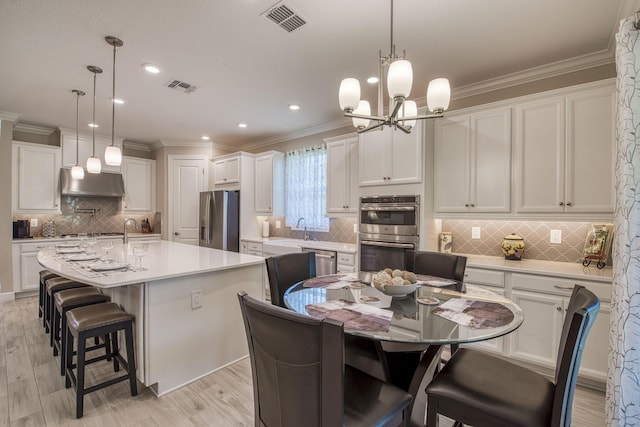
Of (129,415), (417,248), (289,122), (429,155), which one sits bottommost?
(129,415)

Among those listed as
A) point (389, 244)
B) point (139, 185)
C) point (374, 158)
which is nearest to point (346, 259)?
point (389, 244)

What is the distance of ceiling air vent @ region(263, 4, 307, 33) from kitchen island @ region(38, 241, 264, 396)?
194cm

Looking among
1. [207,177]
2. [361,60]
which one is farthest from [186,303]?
[207,177]

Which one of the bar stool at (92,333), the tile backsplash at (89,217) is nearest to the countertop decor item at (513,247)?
the bar stool at (92,333)

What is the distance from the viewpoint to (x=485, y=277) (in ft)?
8.84

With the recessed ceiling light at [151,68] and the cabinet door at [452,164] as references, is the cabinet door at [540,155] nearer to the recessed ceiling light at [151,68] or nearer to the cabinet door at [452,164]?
the cabinet door at [452,164]

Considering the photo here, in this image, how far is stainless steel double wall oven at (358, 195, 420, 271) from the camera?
313cm

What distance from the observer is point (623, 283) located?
1521 mm

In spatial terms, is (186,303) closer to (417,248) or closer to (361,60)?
(417,248)

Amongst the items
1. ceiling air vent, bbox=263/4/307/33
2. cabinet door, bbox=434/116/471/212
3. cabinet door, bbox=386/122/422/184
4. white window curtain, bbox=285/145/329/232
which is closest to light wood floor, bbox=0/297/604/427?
cabinet door, bbox=434/116/471/212

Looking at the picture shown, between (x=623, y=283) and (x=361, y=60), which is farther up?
(x=361, y=60)

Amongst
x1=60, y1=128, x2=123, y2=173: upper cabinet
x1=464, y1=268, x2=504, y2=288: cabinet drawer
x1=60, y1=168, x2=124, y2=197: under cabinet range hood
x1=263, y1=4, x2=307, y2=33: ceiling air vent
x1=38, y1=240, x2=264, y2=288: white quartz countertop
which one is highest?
x1=263, y1=4, x2=307, y2=33: ceiling air vent

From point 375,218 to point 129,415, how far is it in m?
2.72

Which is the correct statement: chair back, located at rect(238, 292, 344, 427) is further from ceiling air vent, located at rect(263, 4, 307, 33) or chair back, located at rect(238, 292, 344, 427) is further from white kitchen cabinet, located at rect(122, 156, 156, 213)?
white kitchen cabinet, located at rect(122, 156, 156, 213)
